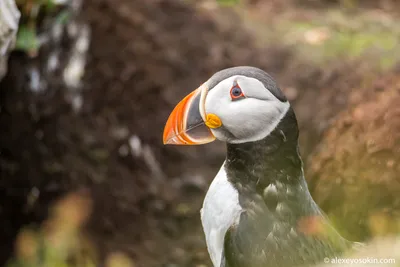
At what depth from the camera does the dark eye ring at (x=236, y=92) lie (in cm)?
270

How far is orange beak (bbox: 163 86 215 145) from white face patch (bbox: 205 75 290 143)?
0.15 feet

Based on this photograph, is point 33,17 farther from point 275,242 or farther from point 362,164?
point 275,242

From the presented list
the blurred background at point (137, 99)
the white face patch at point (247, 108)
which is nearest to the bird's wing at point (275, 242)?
the white face patch at point (247, 108)

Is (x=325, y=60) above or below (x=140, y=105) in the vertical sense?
above

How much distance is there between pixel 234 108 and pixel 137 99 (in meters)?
3.50

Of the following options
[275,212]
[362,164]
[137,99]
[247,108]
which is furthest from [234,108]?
[137,99]

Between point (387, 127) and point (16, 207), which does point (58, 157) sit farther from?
point (387, 127)

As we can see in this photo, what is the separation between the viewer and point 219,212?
2908 millimetres

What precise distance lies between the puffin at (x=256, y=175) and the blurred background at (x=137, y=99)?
204 centimetres

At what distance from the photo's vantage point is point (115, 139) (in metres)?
5.95

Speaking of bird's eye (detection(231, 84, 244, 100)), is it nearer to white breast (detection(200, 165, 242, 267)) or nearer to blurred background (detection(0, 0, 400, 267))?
white breast (detection(200, 165, 242, 267))

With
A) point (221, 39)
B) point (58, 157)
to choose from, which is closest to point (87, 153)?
point (58, 157)

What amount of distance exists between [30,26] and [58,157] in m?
1.13

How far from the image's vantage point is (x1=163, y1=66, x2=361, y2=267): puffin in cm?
271
